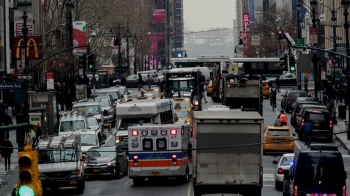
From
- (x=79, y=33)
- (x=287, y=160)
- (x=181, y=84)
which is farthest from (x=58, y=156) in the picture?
(x=79, y=33)

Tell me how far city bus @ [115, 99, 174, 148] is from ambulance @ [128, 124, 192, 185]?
697 cm

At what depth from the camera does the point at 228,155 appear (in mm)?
30016

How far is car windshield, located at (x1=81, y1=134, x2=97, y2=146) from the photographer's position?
43.2 metres

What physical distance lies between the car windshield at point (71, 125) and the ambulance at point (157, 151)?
15.0 m

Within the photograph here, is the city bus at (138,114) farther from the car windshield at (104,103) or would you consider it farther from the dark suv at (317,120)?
the car windshield at (104,103)

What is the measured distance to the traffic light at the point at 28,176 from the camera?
1382 cm

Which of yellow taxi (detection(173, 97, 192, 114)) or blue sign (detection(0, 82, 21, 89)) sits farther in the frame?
yellow taxi (detection(173, 97, 192, 114))

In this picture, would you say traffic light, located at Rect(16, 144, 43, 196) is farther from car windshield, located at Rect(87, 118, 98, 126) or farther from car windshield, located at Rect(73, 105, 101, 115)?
car windshield, located at Rect(73, 105, 101, 115)

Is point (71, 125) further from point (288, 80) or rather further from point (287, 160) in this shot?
point (288, 80)

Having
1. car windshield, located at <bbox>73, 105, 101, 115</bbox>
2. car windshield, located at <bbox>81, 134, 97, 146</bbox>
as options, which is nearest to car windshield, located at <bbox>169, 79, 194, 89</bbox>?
car windshield, located at <bbox>73, 105, 101, 115</bbox>

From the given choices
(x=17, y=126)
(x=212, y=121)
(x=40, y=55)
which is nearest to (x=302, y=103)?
(x=40, y=55)

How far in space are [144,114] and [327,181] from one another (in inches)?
716

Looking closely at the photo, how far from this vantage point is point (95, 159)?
3984 cm

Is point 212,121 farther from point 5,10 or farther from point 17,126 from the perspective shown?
point 5,10
